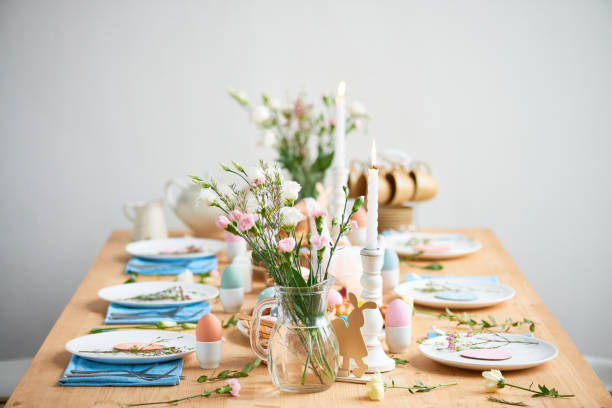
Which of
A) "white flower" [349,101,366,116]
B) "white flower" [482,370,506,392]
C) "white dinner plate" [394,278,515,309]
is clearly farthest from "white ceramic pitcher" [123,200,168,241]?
"white flower" [482,370,506,392]

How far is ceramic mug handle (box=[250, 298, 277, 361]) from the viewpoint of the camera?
1.08 meters

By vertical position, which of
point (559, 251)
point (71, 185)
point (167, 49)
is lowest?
point (559, 251)

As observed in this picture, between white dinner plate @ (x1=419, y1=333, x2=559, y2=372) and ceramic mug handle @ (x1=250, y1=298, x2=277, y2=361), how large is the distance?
29 cm

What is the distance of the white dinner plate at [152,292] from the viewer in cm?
158

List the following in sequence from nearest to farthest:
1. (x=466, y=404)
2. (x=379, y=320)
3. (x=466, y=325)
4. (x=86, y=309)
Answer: (x=466, y=404) → (x=379, y=320) → (x=466, y=325) → (x=86, y=309)

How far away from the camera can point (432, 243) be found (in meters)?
2.31

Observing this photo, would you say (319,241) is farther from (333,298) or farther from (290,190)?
(333,298)

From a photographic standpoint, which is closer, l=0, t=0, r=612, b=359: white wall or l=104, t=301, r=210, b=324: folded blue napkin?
l=104, t=301, r=210, b=324: folded blue napkin

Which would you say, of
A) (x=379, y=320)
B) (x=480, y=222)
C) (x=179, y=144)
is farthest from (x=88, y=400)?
(x=480, y=222)

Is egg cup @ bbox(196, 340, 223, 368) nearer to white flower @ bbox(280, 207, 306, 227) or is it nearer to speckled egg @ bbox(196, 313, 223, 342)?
speckled egg @ bbox(196, 313, 223, 342)

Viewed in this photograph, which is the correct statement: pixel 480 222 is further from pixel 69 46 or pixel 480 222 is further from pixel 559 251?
pixel 69 46

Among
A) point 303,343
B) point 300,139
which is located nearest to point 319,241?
point 303,343

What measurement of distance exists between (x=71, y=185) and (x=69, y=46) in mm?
663

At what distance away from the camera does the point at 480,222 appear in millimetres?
3404
